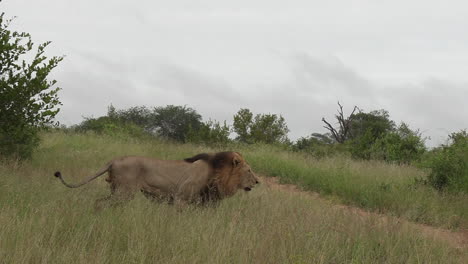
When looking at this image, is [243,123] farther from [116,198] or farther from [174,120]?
[116,198]

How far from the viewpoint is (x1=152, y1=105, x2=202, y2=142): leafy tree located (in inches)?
1746

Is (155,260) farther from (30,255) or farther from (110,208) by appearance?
(110,208)

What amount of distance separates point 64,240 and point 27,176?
4.31 m

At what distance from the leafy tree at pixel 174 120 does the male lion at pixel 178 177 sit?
36416 millimetres

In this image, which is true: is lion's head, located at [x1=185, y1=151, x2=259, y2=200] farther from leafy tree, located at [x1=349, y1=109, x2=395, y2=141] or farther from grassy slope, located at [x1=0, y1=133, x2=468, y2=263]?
leafy tree, located at [x1=349, y1=109, x2=395, y2=141]

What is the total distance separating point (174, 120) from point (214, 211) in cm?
3923

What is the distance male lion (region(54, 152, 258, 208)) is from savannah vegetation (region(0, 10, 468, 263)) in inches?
10.7

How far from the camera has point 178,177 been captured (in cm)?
699

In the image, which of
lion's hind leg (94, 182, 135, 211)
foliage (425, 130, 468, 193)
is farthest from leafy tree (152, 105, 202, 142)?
lion's hind leg (94, 182, 135, 211)

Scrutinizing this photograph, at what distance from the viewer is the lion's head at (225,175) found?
24.1ft

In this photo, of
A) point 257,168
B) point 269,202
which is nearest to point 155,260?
point 269,202

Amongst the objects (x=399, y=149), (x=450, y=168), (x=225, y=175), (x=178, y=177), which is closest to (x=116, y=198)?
(x=178, y=177)

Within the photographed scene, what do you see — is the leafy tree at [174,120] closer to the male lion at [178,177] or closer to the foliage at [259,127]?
the foliage at [259,127]

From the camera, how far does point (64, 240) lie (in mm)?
4527
